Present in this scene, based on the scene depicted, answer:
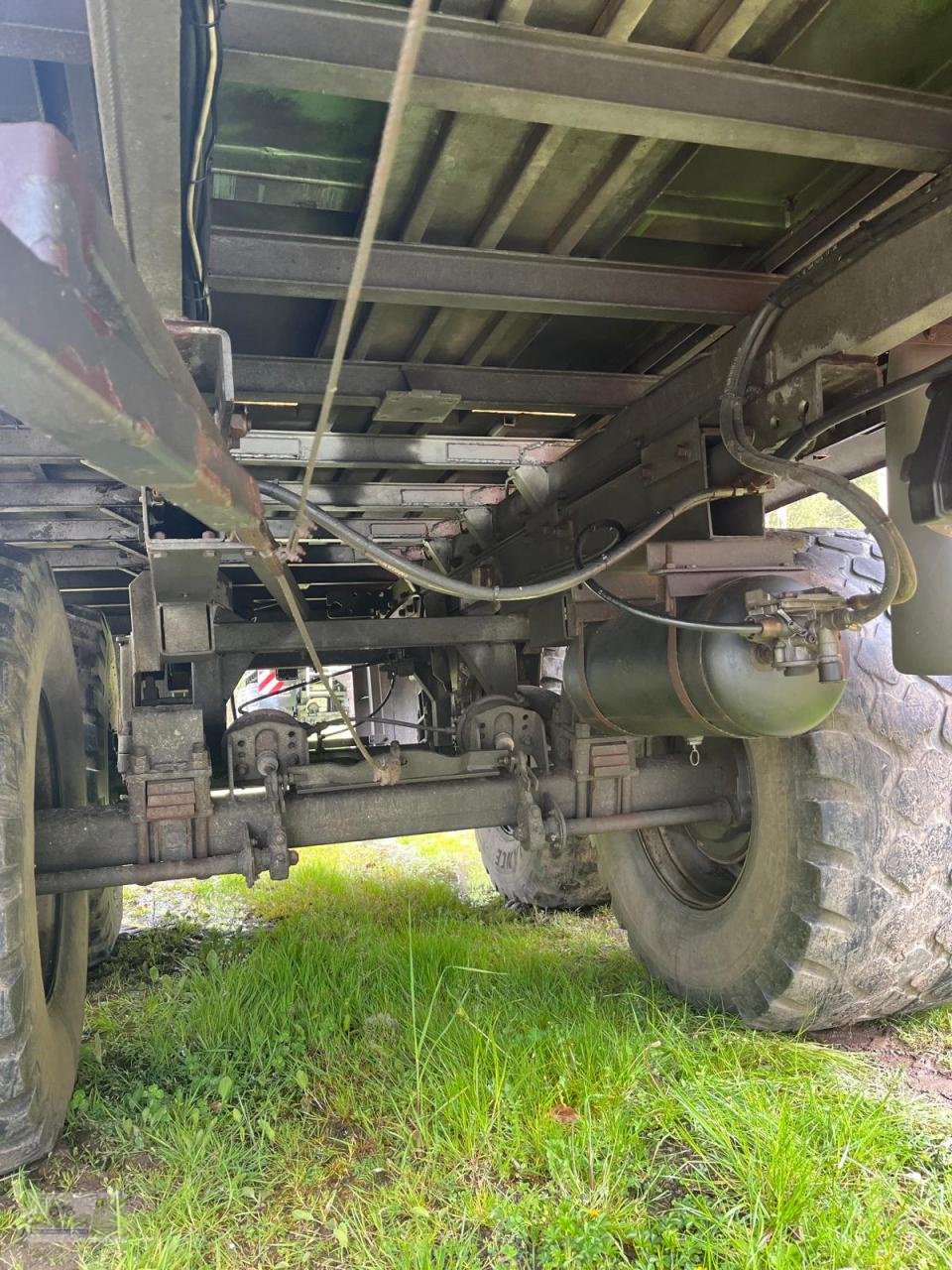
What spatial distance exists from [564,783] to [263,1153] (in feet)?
4.33

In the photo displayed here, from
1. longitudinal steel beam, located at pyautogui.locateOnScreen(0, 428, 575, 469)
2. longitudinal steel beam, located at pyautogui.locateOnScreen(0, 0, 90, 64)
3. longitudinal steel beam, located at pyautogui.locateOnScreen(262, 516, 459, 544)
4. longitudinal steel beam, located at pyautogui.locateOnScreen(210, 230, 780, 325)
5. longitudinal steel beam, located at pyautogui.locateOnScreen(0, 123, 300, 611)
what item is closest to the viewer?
longitudinal steel beam, located at pyautogui.locateOnScreen(0, 123, 300, 611)

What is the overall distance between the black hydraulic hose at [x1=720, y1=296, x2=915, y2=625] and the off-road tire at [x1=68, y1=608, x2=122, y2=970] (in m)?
2.71

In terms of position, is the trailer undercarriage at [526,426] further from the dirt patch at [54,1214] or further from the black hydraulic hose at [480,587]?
the dirt patch at [54,1214]

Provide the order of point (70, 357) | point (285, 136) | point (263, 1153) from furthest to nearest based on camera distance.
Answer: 1. point (263, 1153)
2. point (285, 136)
3. point (70, 357)

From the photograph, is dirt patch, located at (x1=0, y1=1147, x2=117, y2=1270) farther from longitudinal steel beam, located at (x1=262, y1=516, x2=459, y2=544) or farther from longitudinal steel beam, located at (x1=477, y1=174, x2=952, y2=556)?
longitudinal steel beam, located at (x1=262, y1=516, x2=459, y2=544)

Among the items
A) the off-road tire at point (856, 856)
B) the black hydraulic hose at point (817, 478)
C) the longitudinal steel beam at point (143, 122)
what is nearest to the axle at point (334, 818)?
the off-road tire at point (856, 856)

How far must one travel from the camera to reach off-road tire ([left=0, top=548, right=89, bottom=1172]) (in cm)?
177

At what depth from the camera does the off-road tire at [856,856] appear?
7.38 feet

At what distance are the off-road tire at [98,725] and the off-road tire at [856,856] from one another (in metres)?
2.52

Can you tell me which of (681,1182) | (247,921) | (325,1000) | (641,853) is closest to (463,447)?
(641,853)

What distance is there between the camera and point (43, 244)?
78 centimetres

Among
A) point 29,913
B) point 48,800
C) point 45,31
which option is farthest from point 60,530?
point 45,31

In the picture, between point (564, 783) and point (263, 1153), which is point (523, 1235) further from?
point (564, 783)

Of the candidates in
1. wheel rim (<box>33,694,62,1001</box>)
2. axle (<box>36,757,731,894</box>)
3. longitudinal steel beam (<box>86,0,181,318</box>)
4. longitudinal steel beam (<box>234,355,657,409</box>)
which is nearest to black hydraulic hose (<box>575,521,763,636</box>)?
longitudinal steel beam (<box>234,355,657,409</box>)
